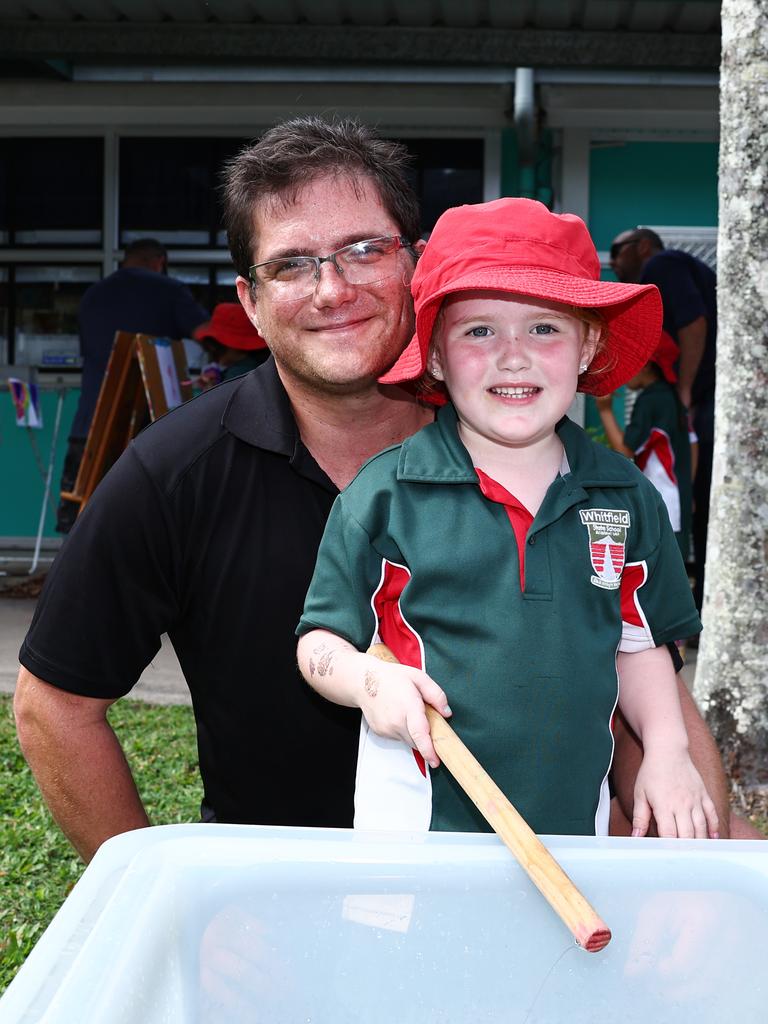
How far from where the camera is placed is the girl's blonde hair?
5.68 feet

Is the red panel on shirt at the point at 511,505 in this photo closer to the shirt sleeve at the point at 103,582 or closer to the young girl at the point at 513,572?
the young girl at the point at 513,572

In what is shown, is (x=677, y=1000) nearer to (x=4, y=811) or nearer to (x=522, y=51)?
(x=4, y=811)

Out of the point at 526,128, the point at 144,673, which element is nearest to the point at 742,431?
the point at 144,673

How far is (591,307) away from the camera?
5.56 feet

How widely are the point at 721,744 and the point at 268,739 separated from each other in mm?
1819

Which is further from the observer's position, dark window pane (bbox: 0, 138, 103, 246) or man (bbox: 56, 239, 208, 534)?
dark window pane (bbox: 0, 138, 103, 246)

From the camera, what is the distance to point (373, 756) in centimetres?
159

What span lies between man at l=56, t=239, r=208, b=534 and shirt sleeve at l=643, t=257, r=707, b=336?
8.53 ft

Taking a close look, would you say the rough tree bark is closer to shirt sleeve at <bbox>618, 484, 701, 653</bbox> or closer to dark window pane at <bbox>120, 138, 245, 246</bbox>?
shirt sleeve at <bbox>618, 484, 701, 653</bbox>

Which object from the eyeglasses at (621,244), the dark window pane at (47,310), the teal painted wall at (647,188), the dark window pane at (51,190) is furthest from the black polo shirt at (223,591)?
the dark window pane at (51,190)

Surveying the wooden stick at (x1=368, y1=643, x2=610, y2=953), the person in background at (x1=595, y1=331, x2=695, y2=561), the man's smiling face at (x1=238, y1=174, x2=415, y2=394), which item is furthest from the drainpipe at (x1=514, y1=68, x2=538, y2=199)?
the wooden stick at (x1=368, y1=643, x2=610, y2=953)

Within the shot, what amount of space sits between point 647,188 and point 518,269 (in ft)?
22.7

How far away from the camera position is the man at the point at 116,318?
21.5 feet

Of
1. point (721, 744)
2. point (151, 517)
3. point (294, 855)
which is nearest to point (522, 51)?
point (721, 744)
